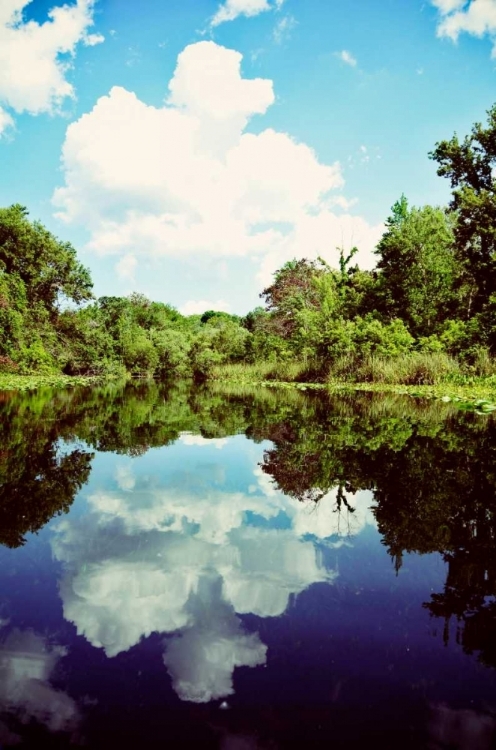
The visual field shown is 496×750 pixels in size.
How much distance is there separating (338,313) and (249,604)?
24444 mm

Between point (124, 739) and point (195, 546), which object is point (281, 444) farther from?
point (124, 739)

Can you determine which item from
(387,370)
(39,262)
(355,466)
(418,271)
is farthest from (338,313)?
(355,466)

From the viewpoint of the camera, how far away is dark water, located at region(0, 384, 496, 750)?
173cm

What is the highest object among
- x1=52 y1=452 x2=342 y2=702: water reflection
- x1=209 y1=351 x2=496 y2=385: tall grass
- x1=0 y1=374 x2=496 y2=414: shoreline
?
x1=209 y1=351 x2=496 y2=385: tall grass

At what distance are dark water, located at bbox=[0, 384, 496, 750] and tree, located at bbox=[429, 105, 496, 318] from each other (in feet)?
58.6

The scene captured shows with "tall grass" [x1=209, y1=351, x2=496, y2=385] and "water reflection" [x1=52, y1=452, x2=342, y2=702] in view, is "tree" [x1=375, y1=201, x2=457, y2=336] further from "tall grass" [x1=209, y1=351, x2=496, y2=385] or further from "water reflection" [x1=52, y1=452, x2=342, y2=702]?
"water reflection" [x1=52, y1=452, x2=342, y2=702]

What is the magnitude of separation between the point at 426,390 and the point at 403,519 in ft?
43.9

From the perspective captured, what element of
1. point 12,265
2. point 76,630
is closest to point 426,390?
point 76,630

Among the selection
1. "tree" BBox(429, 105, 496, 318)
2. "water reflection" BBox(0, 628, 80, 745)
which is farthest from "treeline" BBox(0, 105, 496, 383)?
"water reflection" BBox(0, 628, 80, 745)

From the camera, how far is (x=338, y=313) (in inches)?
1019

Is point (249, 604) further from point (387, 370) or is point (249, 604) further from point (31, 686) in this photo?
point (387, 370)

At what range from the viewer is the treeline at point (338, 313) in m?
20.0

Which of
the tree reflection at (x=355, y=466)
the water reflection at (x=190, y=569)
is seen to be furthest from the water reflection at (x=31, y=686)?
the tree reflection at (x=355, y=466)

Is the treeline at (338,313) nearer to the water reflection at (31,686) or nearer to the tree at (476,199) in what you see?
the tree at (476,199)
